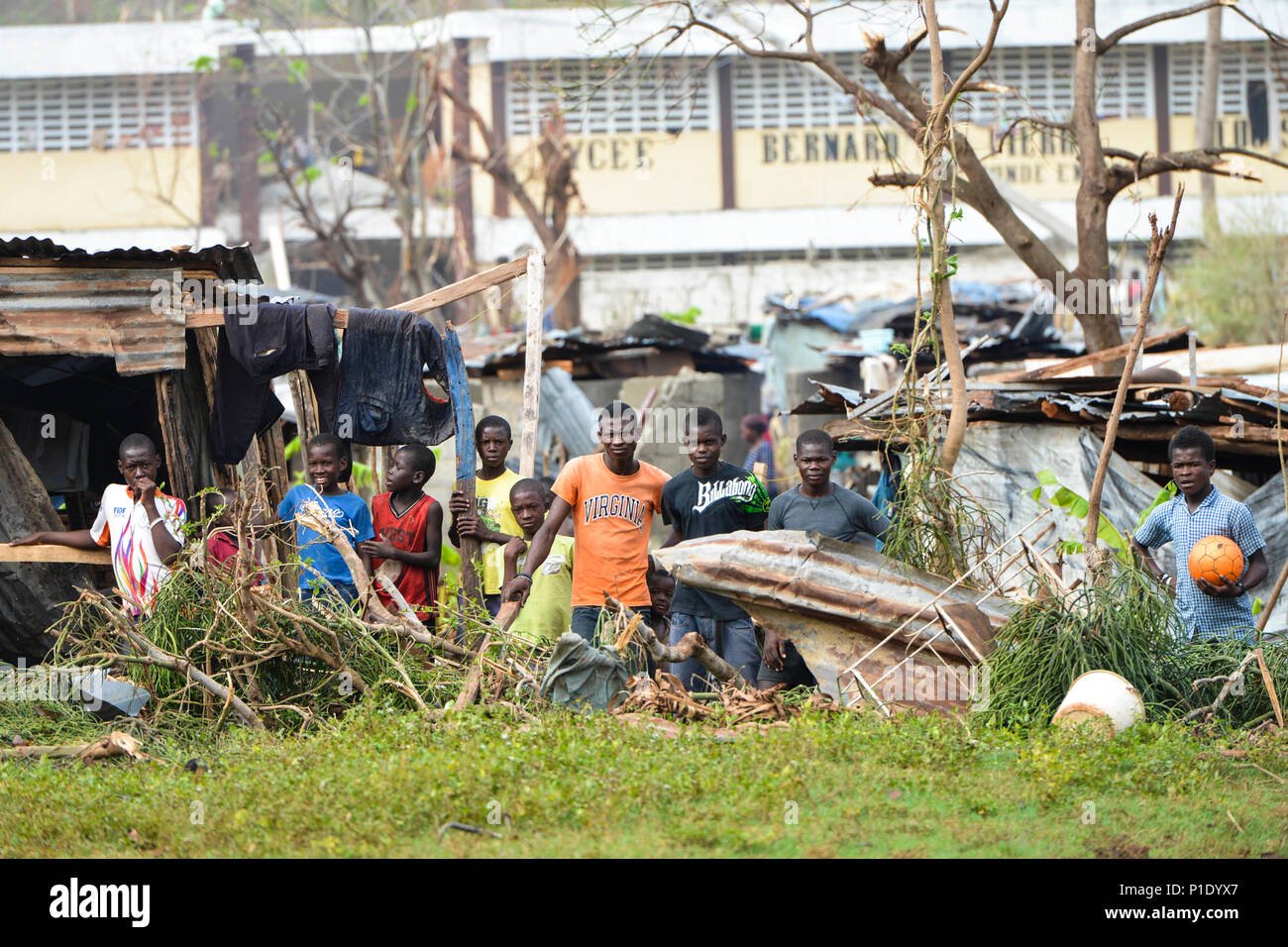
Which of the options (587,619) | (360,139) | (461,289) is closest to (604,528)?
(587,619)

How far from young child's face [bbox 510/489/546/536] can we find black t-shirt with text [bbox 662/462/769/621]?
69 cm

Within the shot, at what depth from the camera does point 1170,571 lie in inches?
355

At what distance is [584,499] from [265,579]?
1690 millimetres

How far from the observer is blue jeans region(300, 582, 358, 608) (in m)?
6.89

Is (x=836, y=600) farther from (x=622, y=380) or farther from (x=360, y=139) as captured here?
(x=360, y=139)

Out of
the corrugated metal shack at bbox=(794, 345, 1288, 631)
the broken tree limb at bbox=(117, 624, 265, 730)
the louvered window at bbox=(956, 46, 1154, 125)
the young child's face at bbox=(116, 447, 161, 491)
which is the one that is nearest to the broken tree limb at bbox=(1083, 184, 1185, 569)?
the corrugated metal shack at bbox=(794, 345, 1288, 631)

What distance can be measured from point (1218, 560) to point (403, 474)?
4.27 metres

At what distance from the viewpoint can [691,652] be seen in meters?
6.55

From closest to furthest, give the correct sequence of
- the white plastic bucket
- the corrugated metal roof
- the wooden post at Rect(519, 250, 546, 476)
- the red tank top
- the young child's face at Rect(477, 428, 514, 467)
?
the white plastic bucket → the red tank top → the corrugated metal roof → the young child's face at Rect(477, 428, 514, 467) → the wooden post at Rect(519, 250, 546, 476)

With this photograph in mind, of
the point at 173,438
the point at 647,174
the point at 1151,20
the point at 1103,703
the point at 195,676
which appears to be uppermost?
the point at 647,174

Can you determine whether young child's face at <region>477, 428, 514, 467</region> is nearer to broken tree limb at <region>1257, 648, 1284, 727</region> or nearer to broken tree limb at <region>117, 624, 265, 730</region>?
broken tree limb at <region>117, 624, 265, 730</region>

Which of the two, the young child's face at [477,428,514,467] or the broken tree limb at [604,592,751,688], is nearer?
the broken tree limb at [604,592,751,688]
